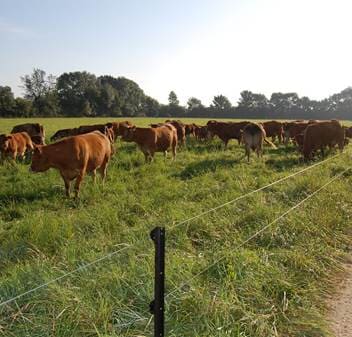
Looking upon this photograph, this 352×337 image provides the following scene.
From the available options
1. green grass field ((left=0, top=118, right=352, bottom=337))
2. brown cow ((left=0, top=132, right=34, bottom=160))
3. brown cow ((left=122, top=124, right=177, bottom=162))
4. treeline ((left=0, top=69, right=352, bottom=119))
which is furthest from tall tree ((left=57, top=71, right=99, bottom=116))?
green grass field ((left=0, top=118, right=352, bottom=337))

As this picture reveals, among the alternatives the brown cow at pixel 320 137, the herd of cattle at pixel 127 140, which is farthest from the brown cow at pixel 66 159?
the brown cow at pixel 320 137

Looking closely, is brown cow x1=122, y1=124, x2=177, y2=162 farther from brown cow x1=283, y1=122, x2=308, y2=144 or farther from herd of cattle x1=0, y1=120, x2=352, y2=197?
brown cow x1=283, y1=122, x2=308, y2=144

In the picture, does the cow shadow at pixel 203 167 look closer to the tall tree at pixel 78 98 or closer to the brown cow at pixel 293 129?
the brown cow at pixel 293 129

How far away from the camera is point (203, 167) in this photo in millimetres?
14758

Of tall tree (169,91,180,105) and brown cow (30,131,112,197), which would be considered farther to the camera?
tall tree (169,91,180,105)

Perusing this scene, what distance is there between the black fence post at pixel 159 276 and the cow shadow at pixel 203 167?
9893 mm

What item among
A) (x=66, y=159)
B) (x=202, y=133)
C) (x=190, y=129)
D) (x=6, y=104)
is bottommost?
(x=202, y=133)

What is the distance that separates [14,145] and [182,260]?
45.6 feet

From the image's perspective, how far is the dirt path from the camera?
413 centimetres

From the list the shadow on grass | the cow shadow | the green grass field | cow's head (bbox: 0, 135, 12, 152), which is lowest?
the shadow on grass

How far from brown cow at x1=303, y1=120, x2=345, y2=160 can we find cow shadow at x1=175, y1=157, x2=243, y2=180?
108 inches

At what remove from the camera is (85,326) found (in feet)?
12.1

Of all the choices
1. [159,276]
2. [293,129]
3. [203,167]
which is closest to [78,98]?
[293,129]

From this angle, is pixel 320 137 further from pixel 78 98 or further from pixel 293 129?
pixel 78 98
